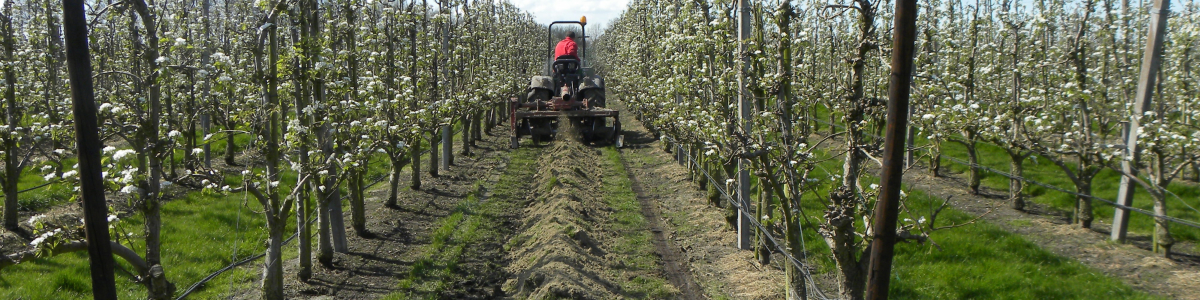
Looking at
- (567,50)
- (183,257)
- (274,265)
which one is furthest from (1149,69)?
(567,50)

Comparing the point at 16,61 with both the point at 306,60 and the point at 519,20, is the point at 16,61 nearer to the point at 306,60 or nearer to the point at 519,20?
the point at 306,60

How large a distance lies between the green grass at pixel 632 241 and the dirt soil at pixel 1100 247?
3.18 meters

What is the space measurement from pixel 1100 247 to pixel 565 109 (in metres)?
14.3

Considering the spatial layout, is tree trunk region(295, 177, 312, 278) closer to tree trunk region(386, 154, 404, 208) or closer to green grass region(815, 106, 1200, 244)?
tree trunk region(386, 154, 404, 208)

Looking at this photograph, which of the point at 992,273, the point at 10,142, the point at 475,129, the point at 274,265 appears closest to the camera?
the point at 274,265

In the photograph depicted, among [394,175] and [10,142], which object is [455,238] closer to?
[394,175]

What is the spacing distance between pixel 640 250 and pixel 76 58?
755 centimetres

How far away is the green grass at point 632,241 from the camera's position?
28.8ft

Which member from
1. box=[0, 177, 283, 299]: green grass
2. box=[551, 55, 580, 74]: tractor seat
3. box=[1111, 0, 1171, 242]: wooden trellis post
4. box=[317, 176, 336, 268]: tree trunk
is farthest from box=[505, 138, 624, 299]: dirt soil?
box=[551, 55, 580, 74]: tractor seat

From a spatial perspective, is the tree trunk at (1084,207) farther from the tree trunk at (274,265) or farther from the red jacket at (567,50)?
the red jacket at (567,50)

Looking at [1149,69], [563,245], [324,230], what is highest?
[1149,69]

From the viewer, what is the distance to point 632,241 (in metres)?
11.2

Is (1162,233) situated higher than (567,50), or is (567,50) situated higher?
(567,50)

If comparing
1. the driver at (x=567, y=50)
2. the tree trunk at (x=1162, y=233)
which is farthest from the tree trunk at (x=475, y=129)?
the tree trunk at (x=1162, y=233)
